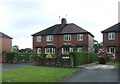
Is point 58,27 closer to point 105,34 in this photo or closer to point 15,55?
point 105,34

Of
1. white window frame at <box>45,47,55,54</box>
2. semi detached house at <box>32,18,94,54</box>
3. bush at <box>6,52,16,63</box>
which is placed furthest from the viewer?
white window frame at <box>45,47,55,54</box>

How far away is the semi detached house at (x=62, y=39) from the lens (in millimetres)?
52750

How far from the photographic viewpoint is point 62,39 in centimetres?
5525

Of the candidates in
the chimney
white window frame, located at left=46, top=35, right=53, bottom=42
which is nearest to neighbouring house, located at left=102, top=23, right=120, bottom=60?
the chimney

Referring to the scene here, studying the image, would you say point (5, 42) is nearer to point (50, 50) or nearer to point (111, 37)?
point (50, 50)

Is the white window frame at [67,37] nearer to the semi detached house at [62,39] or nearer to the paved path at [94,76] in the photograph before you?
the semi detached house at [62,39]

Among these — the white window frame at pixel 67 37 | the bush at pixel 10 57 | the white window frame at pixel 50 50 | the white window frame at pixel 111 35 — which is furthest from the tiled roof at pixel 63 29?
the bush at pixel 10 57

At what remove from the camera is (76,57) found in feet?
92.0

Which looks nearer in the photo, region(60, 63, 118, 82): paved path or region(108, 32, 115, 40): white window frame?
region(60, 63, 118, 82): paved path

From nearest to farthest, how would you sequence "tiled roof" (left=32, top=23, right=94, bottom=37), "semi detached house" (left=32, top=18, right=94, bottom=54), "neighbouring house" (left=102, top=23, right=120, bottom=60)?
1. "neighbouring house" (left=102, top=23, right=120, bottom=60)
2. "semi detached house" (left=32, top=18, right=94, bottom=54)
3. "tiled roof" (left=32, top=23, right=94, bottom=37)

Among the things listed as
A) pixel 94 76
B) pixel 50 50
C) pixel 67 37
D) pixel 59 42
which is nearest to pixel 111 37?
pixel 67 37

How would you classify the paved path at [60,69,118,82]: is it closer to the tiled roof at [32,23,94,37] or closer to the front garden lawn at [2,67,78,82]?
the front garden lawn at [2,67,78,82]

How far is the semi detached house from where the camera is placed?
173 ft

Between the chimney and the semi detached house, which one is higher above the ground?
the chimney
